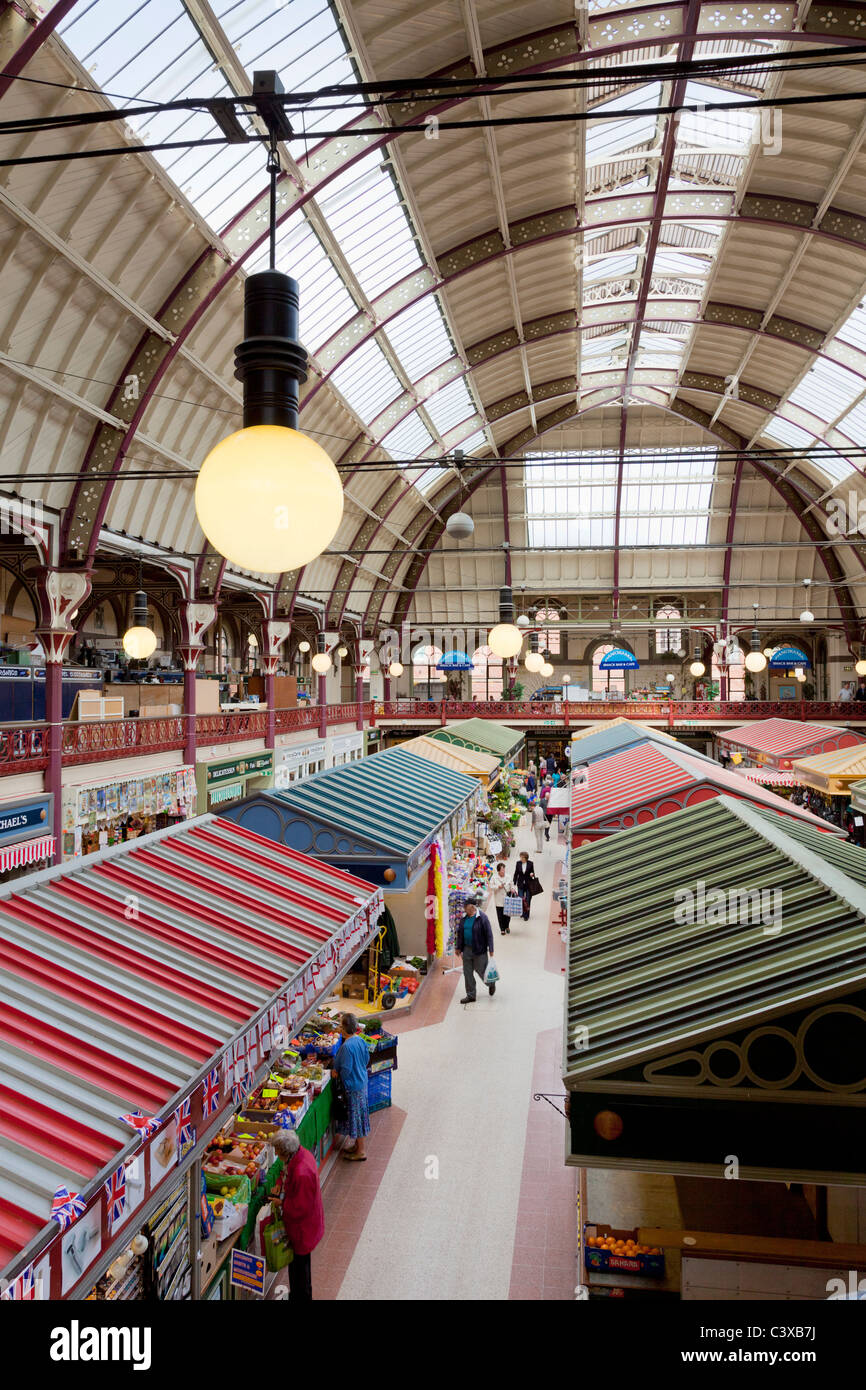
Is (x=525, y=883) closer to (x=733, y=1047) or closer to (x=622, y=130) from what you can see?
(x=733, y=1047)

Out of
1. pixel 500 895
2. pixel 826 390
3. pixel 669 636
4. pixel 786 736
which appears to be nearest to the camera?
pixel 500 895

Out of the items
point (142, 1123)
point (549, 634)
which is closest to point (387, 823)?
point (142, 1123)

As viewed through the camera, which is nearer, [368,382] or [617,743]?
[617,743]

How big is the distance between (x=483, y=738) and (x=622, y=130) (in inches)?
472

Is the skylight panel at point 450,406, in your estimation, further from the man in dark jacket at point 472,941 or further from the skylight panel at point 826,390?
the man in dark jacket at point 472,941

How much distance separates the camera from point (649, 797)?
7.55m

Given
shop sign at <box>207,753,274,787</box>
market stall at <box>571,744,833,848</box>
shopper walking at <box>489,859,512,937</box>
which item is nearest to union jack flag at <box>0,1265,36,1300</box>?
market stall at <box>571,744,833,848</box>

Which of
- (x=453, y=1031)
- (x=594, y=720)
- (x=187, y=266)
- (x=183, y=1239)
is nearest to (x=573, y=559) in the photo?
(x=594, y=720)

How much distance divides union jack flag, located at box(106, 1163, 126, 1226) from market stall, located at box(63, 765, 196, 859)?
9285 mm

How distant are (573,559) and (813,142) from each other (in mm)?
19030

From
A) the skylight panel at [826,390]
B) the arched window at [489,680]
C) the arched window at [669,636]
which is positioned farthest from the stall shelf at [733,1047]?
the arched window at [669,636]

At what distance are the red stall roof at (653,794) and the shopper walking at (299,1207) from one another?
140 inches

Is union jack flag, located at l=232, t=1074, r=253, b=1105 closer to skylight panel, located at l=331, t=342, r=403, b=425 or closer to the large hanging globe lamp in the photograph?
the large hanging globe lamp

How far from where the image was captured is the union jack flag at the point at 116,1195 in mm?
2812
